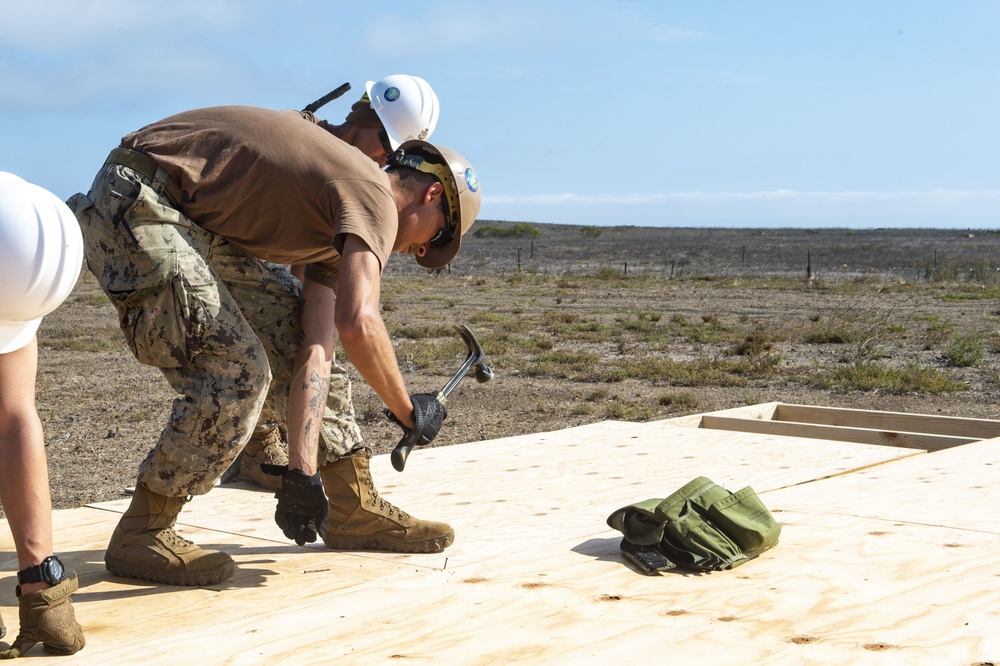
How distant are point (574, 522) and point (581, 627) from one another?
45.6 inches

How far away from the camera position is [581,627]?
259 cm

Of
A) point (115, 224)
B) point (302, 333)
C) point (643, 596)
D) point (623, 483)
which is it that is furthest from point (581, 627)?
point (623, 483)

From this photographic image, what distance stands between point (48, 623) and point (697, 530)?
1.75m

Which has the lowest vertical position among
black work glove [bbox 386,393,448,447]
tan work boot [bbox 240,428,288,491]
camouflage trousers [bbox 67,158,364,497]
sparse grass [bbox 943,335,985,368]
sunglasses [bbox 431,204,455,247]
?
sparse grass [bbox 943,335,985,368]

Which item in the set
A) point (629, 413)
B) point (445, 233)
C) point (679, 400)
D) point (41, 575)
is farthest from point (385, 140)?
point (679, 400)

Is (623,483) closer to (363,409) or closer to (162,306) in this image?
(162,306)

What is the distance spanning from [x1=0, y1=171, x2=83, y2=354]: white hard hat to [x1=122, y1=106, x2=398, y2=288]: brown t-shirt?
2.62 ft

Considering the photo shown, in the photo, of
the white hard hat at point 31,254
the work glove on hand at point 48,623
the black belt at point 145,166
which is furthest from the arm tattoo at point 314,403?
the white hard hat at point 31,254

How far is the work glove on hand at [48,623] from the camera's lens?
91.7 inches

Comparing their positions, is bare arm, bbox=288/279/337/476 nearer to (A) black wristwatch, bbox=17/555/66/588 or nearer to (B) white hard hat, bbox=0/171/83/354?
(A) black wristwatch, bbox=17/555/66/588

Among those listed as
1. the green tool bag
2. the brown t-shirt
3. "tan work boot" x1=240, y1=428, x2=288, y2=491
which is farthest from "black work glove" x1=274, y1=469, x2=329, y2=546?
"tan work boot" x1=240, y1=428, x2=288, y2=491

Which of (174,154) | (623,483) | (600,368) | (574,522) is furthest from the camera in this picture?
(600,368)

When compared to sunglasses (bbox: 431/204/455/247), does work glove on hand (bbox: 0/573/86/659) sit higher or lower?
lower

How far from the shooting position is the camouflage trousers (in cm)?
288
